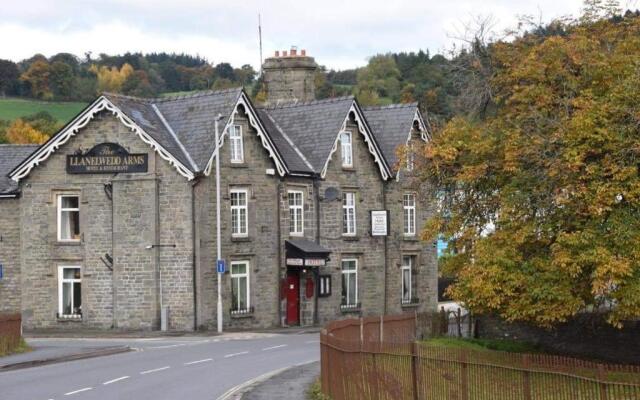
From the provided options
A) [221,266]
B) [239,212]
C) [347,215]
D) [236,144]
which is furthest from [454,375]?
[347,215]

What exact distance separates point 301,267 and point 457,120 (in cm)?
1846

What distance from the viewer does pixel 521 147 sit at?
28062 millimetres

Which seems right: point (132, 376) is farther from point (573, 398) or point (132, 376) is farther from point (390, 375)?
point (573, 398)

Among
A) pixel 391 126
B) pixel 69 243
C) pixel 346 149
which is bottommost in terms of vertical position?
pixel 69 243

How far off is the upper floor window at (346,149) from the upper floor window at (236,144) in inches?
236

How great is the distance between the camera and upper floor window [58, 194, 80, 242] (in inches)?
1816

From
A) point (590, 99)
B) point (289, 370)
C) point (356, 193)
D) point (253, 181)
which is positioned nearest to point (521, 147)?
point (590, 99)

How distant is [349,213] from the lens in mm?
51000

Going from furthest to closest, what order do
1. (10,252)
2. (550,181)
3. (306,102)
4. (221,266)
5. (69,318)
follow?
(306,102) < (10,252) < (69,318) < (221,266) < (550,181)

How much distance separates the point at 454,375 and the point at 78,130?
3015 cm

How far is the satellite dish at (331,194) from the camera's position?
1953 inches

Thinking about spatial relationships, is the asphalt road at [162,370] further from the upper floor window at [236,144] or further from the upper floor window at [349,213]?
the upper floor window at [349,213]

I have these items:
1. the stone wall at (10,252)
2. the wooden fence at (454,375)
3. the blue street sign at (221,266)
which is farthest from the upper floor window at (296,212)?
the wooden fence at (454,375)

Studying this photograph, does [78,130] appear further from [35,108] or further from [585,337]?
[35,108]
